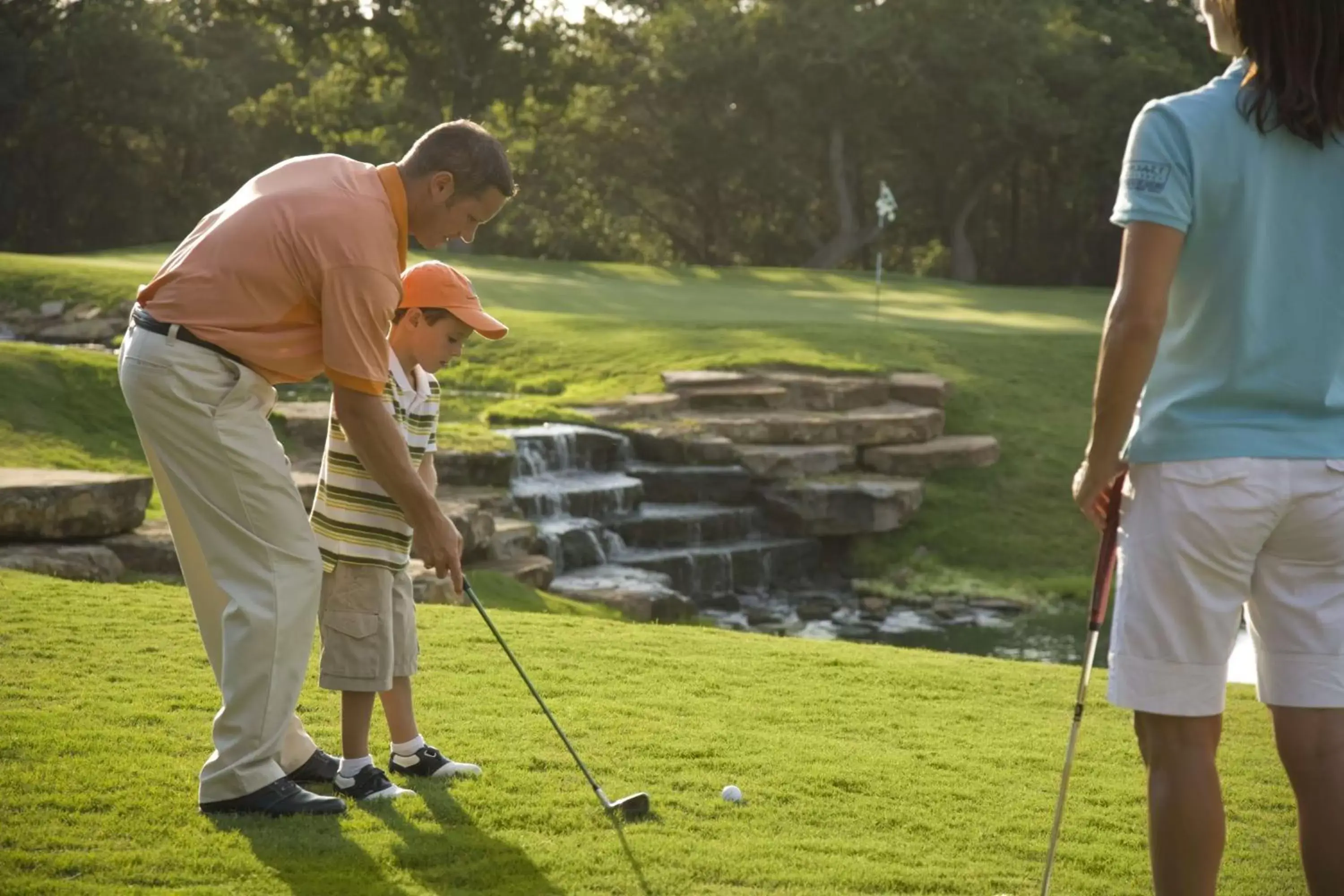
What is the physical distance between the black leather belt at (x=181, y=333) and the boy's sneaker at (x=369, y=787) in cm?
115

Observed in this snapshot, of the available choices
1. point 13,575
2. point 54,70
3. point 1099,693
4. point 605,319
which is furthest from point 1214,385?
point 54,70

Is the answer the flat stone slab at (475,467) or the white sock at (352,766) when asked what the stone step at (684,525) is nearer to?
the flat stone slab at (475,467)

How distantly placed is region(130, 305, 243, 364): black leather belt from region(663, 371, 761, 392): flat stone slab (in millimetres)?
11527

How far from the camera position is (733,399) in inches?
591

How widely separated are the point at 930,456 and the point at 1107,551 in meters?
11.8

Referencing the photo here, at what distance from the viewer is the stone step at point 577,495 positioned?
12062 mm

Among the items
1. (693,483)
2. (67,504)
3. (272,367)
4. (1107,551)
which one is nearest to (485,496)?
(693,483)

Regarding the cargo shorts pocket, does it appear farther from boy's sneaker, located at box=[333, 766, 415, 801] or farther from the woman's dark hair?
the woman's dark hair

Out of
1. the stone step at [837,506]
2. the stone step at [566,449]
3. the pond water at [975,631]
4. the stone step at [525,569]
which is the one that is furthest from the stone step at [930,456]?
the stone step at [525,569]

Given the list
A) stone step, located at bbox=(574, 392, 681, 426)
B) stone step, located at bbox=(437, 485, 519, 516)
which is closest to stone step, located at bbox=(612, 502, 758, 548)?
stone step, located at bbox=(437, 485, 519, 516)

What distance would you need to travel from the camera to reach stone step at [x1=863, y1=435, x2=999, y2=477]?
1455 centimetres

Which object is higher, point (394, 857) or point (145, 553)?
point (394, 857)

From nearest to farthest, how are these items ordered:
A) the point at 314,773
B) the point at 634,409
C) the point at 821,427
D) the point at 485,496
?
1. the point at 314,773
2. the point at 485,496
3. the point at 821,427
4. the point at 634,409

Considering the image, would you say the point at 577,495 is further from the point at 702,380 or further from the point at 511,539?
the point at 702,380
